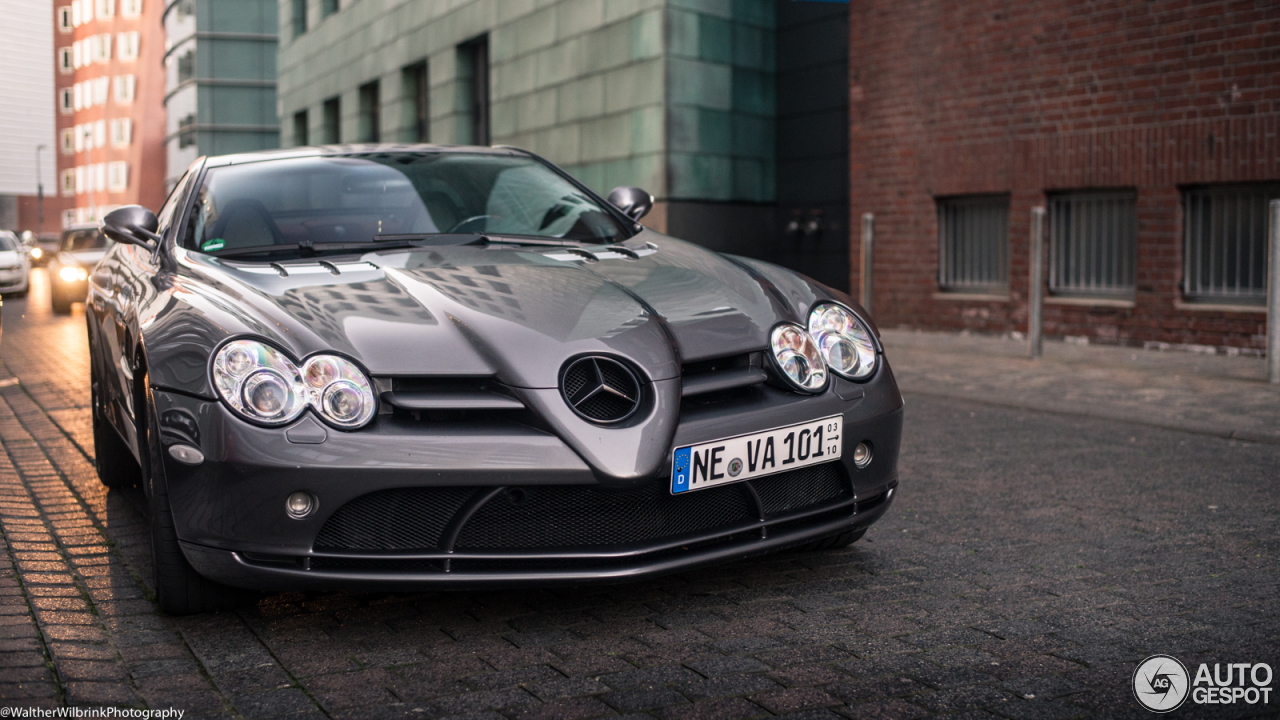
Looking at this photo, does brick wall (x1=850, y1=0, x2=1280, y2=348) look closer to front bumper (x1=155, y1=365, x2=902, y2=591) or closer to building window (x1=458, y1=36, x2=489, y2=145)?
front bumper (x1=155, y1=365, x2=902, y2=591)

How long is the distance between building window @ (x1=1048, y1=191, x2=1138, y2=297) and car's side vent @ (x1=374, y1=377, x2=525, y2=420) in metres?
9.42

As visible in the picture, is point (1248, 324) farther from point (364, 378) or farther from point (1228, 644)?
point (364, 378)

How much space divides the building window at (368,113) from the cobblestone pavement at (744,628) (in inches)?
900

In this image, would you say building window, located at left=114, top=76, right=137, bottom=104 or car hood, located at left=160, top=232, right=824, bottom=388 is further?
building window, located at left=114, top=76, right=137, bottom=104

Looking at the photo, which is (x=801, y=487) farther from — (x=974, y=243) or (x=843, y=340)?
(x=974, y=243)

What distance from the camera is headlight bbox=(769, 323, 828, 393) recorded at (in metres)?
3.55

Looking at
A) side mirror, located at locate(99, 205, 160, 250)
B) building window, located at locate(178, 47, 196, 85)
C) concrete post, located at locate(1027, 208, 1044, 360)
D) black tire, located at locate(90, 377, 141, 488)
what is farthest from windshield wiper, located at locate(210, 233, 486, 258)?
building window, located at locate(178, 47, 196, 85)

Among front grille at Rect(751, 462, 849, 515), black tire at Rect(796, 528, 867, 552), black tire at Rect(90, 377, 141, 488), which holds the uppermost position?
front grille at Rect(751, 462, 849, 515)

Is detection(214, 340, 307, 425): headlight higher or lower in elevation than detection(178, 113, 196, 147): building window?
lower

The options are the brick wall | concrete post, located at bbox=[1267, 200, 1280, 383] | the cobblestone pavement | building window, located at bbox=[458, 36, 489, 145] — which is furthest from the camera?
building window, located at bbox=[458, 36, 489, 145]

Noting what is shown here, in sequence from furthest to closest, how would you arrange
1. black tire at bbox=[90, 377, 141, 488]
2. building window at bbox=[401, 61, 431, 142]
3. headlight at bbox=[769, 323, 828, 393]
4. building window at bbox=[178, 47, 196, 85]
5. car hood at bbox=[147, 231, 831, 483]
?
building window at bbox=[178, 47, 196, 85] < building window at bbox=[401, 61, 431, 142] < black tire at bbox=[90, 377, 141, 488] < headlight at bbox=[769, 323, 828, 393] < car hood at bbox=[147, 231, 831, 483]

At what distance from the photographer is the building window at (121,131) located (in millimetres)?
83125

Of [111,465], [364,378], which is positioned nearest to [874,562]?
[364,378]

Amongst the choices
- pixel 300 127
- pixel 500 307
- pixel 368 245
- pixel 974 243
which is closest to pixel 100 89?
pixel 300 127
